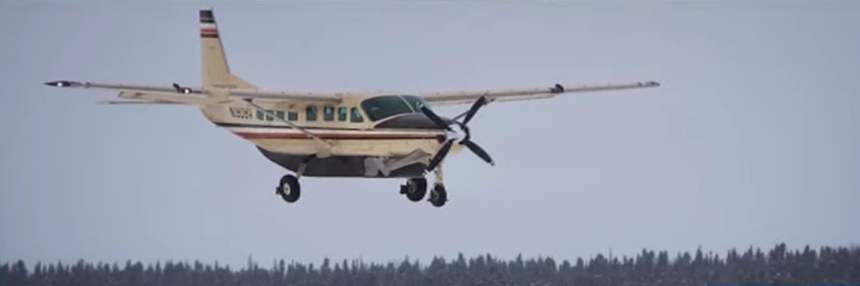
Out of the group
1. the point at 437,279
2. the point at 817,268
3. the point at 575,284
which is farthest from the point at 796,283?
the point at 437,279

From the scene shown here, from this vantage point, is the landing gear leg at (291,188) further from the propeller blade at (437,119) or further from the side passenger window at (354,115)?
the propeller blade at (437,119)

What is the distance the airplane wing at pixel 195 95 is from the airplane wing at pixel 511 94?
1.85 metres

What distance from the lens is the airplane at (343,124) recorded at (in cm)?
3116

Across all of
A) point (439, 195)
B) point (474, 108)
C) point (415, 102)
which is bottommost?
point (439, 195)

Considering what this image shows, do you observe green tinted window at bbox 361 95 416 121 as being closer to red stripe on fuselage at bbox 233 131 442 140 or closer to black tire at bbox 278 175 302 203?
red stripe on fuselage at bbox 233 131 442 140

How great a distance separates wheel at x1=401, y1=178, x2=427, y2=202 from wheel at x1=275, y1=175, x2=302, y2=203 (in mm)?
1503

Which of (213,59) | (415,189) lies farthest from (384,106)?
(213,59)

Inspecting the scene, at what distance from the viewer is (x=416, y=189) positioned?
109 feet

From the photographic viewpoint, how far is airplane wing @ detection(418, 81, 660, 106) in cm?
3328

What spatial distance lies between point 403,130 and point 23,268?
809 cm

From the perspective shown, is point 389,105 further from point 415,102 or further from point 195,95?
point 195,95

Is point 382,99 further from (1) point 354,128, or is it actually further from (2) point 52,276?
(2) point 52,276

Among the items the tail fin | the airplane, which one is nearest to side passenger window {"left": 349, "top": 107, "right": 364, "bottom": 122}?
the airplane

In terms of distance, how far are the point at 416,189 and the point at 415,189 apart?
0.6 inches
